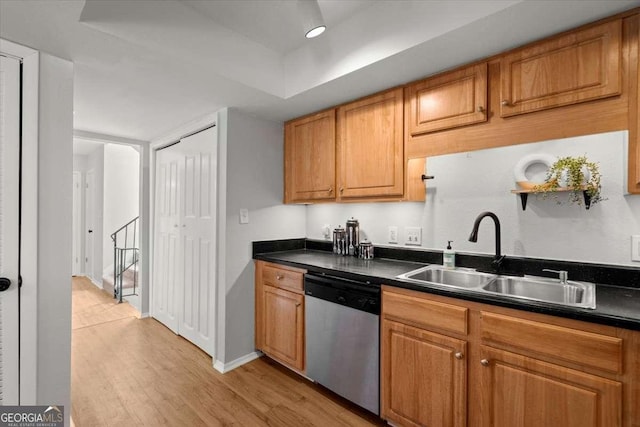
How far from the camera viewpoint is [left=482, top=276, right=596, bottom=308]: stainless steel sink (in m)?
1.46

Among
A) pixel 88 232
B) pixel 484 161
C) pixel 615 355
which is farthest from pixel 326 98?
pixel 88 232

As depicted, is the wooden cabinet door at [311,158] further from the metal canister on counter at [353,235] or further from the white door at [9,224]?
the white door at [9,224]

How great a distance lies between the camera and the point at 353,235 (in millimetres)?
2551

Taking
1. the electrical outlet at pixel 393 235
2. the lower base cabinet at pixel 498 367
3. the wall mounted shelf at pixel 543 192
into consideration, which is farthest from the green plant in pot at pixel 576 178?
the electrical outlet at pixel 393 235

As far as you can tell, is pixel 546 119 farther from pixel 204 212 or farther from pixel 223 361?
pixel 223 361

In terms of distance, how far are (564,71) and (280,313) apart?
2.29 meters

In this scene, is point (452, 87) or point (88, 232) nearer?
point (452, 87)

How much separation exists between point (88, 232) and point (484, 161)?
640cm

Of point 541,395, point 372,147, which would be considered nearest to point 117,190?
point 372,147

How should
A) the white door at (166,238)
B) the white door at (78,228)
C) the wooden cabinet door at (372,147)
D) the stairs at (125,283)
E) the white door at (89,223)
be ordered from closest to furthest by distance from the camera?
1. the wooden cabinet door at (372,147)
2. the white door at (166,238)
3. the stairs at (125,283)
4. the white door at (89,223)
5. the white door at (78,228)

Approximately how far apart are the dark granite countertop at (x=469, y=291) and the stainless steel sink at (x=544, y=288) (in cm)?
7

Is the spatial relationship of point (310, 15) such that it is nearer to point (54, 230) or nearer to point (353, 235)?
point (353, 235)

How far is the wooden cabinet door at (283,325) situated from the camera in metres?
2.21

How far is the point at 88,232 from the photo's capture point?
5.47 metres
